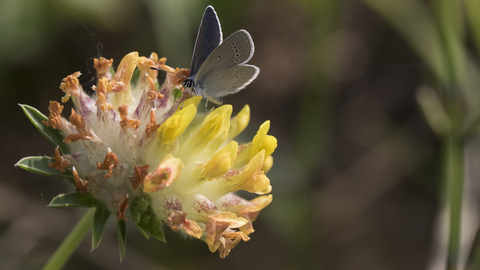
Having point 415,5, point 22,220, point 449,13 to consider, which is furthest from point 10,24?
point 415,5

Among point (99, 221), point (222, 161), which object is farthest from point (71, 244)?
point (222, 161)

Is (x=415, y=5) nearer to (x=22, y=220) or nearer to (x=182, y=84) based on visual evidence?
(x=182, y=84)

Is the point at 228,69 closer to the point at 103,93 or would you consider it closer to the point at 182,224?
the point at 103,93

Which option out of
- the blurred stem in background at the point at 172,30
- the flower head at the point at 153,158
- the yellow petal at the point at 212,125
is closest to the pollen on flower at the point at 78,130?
the flower head at the point at 153,158

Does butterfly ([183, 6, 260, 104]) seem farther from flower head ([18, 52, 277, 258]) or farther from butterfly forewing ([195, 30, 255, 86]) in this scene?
flower head ([18, 52, 277, 258])

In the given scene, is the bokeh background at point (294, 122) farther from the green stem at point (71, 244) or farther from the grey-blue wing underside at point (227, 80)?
the green stem at point (71, 244)
